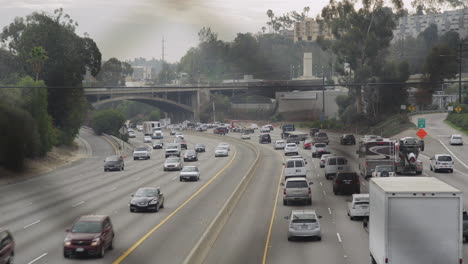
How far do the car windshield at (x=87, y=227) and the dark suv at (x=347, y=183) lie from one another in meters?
24.2

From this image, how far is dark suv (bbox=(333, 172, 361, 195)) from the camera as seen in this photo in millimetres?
49062

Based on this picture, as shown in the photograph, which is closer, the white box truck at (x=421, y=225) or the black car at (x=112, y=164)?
the white box truck at (x=421, y=225)

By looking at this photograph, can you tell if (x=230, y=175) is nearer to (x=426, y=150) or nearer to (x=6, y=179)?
(x=426, y=150)

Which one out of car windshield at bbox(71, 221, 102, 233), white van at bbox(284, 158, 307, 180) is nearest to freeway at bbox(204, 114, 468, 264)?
white van at bbox(284, 158, 307, 180)

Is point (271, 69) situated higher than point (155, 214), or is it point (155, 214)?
point (271, 69)

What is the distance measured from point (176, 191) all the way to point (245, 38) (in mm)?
76953

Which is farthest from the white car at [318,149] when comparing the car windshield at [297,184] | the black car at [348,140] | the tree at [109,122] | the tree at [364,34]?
the tree at [109,122]

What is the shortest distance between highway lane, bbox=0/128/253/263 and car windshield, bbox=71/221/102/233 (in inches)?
45.7

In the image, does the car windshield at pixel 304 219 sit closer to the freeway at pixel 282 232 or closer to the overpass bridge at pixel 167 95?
the freeway at pixel 282 232

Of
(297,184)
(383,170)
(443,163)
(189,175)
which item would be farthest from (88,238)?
(443,163)

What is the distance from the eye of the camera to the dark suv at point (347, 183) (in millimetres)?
49062

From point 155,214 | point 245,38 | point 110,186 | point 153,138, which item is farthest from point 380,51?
point 155,214

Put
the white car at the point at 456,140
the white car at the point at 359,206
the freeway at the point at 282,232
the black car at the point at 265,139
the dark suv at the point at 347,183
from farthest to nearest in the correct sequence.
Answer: the black car at the point at 265,139
the white car at the point at 456,140
the dark suv at the point at 347,183
the white car at the point at 359,206
the freeway at the point at 282,232

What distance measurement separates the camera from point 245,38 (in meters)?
130
